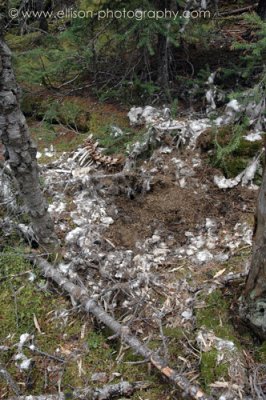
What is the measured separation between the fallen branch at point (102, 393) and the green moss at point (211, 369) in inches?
16.8

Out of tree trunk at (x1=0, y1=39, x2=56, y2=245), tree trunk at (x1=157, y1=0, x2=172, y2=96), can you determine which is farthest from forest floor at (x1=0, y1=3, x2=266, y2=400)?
tree trunk at (x1=157, y1=0, x2=172, y2=96)

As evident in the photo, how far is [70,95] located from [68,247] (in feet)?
9.53

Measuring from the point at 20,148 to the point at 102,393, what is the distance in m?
1.88

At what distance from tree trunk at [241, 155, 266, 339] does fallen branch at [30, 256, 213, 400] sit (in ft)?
2.05

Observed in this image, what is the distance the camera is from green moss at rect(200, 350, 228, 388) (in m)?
2.73

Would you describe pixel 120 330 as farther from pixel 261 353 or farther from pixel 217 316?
pixel 261 353

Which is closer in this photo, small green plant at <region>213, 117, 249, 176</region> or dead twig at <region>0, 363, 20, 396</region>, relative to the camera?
dead twig at <region>0, 363, 20, 396</region>

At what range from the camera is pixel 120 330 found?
3.08m

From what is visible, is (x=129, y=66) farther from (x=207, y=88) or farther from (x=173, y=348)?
(x=173, y=348)

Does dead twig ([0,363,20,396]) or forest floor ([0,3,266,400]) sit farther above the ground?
forest floor ([0,3,266,400])

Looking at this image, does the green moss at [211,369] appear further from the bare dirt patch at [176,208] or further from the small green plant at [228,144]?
the small green plant at [228,144]

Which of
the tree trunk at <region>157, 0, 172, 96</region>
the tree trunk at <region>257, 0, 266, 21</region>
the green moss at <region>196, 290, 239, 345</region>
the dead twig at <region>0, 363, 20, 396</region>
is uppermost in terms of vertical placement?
the tree trunk at <region>257, 0, 266, 21</region>

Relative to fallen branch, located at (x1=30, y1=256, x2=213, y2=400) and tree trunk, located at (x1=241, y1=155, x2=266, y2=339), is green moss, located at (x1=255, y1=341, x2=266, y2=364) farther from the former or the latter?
fallen branch, located at (x1=30, y1=256, x2=213, y2=400)

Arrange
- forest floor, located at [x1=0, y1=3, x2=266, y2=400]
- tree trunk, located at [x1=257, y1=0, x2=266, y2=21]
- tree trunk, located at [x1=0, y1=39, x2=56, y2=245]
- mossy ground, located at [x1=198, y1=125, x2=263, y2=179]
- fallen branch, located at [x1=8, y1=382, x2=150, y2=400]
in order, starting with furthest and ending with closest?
tree trunk, located at [x1=257, y1=0, x2=266, y2=21]
mossy ground, located at [x1=198, y1=125, x2=263, y2=179]
forest floor, located at [x1=0, y1=3, x2=266, y2=400]
fallen branch, located at [x1=8, y1=382, x2=150, y2=400]
tree trunk, located at [x1=0, y1=39, x2=56, y2=245]
